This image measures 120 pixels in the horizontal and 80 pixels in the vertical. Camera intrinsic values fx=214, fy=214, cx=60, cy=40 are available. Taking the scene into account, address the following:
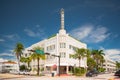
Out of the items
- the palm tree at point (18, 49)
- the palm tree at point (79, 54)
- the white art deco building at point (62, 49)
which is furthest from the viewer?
the palm tree at point (18, 49)

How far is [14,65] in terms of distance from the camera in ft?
502

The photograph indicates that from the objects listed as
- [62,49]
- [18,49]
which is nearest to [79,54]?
[62,49]

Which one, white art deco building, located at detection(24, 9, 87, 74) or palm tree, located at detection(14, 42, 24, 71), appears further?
palm tree, located at detection(14, 42, 24, 71)

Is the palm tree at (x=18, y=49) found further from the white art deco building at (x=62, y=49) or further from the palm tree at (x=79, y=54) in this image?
the palm tree at (x=79, y=54)

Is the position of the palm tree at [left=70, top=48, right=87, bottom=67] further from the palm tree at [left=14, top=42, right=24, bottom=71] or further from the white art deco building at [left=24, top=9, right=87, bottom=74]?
the palm tree at [left=14, top=42, right=24, bottom=71]

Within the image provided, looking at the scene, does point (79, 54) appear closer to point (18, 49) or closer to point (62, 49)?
point (62, 49)

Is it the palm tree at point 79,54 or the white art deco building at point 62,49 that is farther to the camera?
the palm tree at point 79,54

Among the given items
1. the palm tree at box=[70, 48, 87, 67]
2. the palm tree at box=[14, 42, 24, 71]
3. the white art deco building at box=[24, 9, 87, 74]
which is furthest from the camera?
the palm tree at box=[14, 42, 24, 71]

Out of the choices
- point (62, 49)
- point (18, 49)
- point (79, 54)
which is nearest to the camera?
point (62, 49)

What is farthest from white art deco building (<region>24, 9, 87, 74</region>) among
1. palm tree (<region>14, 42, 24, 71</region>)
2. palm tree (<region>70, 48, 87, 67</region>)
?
palm tree (<region>14, 42, 24, 71</region>)

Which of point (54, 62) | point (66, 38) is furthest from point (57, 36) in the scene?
point (54, 62)

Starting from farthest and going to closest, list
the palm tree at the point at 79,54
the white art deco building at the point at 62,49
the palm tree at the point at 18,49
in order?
the palm tree at the point at 18,49 → the palm tree at the point at 79,54 → the white art deco building at the point at 62,49

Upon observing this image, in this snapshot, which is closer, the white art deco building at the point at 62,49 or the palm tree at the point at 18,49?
the white art deco building at the point at 62,49

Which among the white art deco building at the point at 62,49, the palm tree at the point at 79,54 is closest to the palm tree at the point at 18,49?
the white art deco building at the point at 62,49
